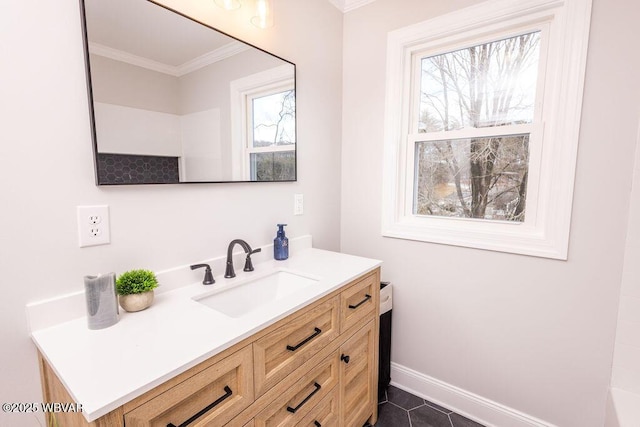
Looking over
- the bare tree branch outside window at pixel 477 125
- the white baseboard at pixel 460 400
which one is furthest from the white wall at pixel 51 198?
the white baseboard at pixel 460 400

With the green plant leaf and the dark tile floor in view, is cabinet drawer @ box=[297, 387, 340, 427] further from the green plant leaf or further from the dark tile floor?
the green plant leaf

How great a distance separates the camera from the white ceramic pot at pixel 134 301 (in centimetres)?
97

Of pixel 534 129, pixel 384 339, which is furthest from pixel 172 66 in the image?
pixel 384 339

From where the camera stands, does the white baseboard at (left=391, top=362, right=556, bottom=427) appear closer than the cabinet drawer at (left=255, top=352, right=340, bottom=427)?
No

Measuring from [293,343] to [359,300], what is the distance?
470 mm

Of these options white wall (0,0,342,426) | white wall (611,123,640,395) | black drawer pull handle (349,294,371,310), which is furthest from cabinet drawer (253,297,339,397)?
white wall (611,123,640,395)

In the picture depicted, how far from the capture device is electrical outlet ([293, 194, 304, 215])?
70.2 inches

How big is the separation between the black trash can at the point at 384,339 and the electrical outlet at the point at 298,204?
69 cm

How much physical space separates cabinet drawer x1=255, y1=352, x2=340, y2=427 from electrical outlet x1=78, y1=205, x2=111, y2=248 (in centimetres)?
77

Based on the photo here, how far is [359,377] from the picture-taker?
1498 mm

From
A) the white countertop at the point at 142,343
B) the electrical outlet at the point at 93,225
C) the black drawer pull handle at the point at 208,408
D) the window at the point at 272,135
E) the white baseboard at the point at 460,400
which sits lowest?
the white baseboard at the point at 460,400

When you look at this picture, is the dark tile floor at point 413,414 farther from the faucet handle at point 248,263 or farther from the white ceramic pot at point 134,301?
the white ceramic pot at point 134,301

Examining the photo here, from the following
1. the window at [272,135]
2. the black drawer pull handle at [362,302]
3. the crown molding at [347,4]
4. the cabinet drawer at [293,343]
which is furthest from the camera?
the crown molding at [347,4]

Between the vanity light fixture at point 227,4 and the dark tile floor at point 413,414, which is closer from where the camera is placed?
the vanity light fixture at point 227,4
